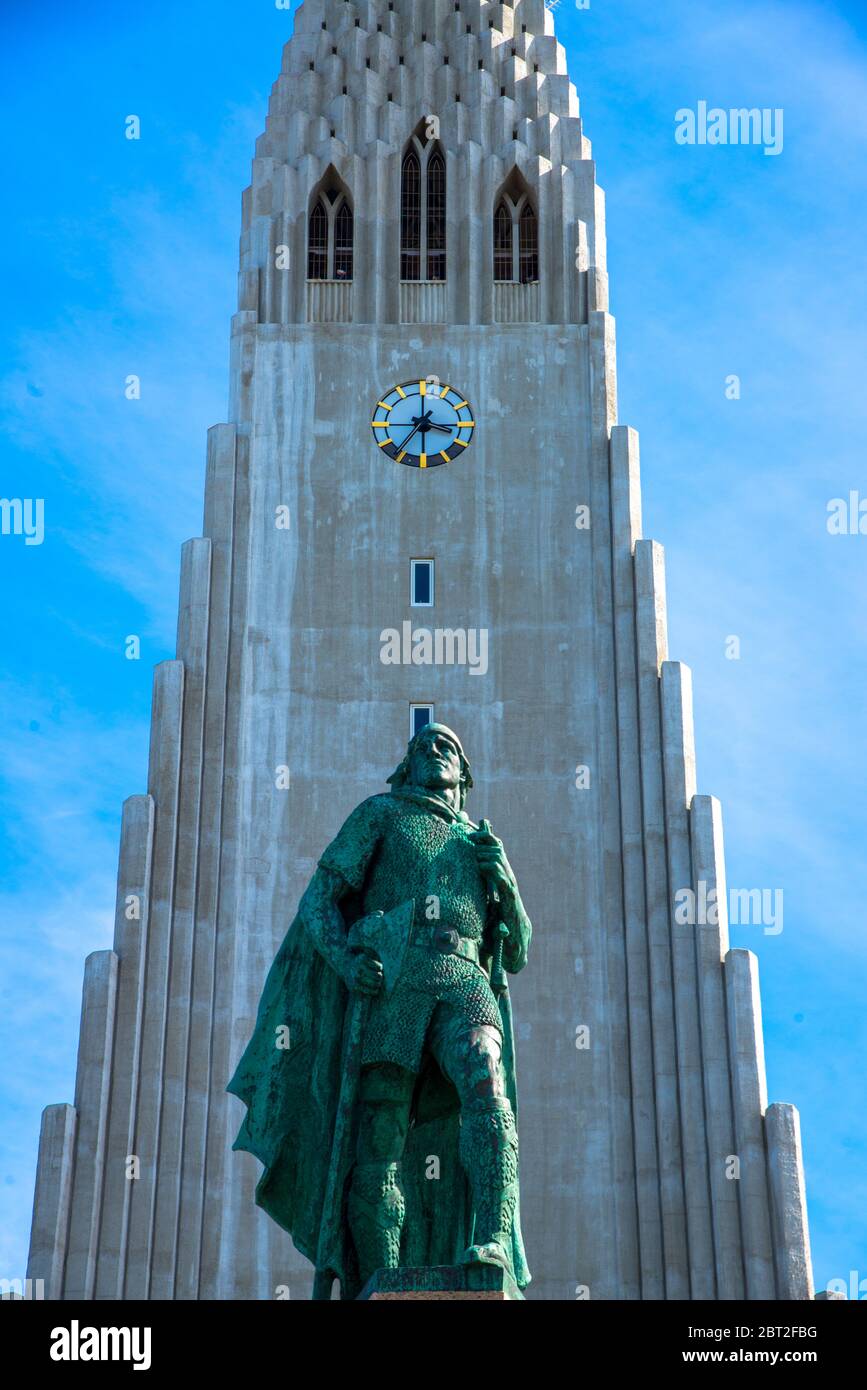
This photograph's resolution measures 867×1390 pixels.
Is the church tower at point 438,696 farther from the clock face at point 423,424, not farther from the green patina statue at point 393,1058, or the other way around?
the green patina statue at point 393,1058

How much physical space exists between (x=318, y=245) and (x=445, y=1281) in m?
31.7

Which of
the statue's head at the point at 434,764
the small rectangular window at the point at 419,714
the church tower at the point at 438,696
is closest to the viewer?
the statue's head at the point at 434,764

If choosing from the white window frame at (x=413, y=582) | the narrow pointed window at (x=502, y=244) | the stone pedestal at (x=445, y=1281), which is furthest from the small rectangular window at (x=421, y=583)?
the stone pedestal at (x=445, y=1281)

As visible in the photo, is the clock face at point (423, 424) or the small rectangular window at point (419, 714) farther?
the clock face at point (423, 424)

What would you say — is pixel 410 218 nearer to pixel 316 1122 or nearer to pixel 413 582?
pixel 413 582

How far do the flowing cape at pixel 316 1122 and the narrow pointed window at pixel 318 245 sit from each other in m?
28.4

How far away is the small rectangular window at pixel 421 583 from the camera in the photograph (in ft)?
134

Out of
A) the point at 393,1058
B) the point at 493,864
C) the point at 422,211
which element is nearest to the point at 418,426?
the point at 422,211

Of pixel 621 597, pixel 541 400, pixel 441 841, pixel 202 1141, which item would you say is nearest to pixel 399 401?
pixel 541 400

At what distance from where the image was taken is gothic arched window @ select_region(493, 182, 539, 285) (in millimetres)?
44000

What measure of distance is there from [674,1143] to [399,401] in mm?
14153

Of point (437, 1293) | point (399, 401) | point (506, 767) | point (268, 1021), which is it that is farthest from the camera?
point (399, 401)
